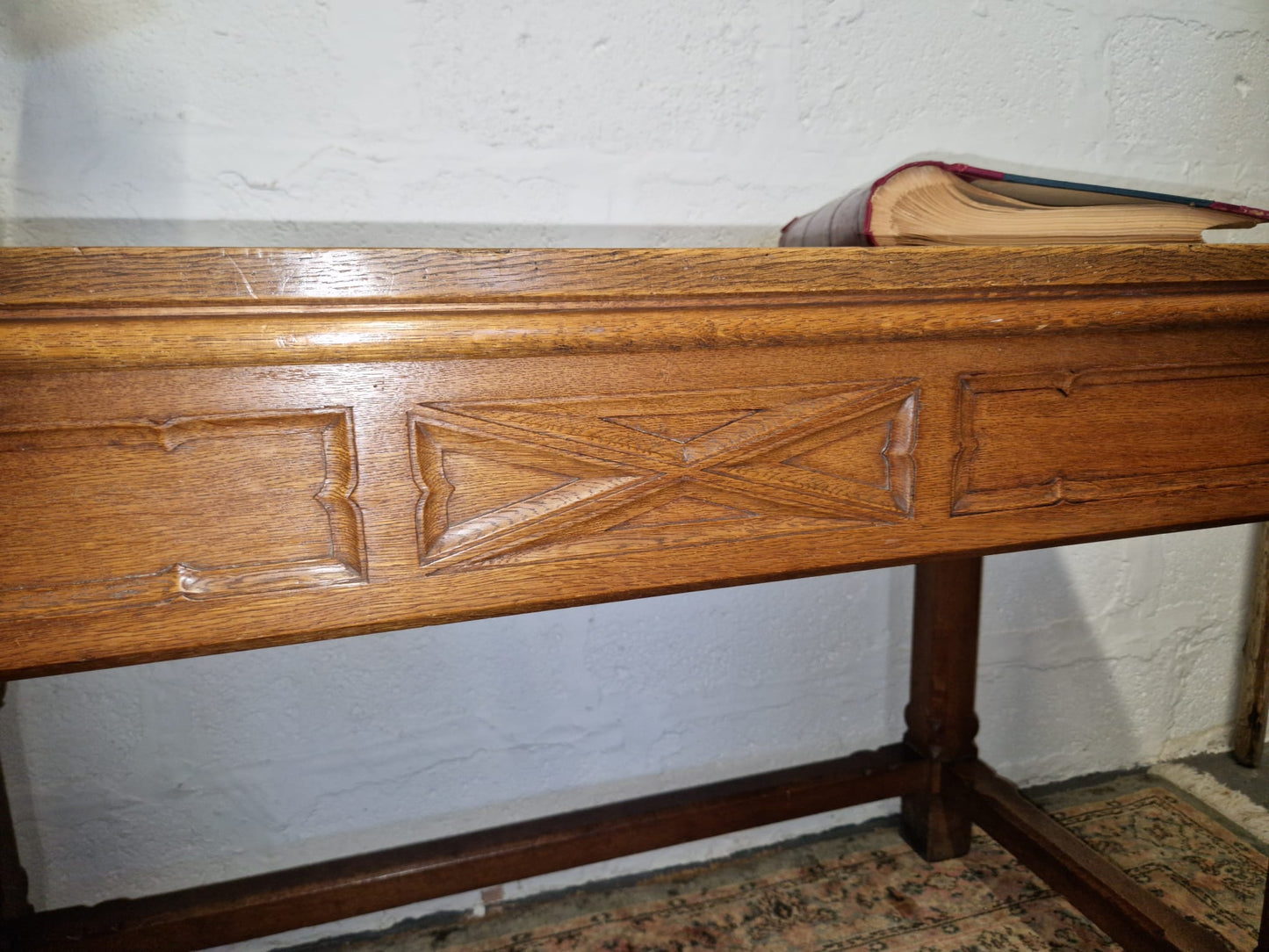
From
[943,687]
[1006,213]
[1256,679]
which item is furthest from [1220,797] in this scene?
[1006,213]

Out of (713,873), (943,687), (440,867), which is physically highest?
(943,687)

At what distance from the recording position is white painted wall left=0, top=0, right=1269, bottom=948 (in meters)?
0.90

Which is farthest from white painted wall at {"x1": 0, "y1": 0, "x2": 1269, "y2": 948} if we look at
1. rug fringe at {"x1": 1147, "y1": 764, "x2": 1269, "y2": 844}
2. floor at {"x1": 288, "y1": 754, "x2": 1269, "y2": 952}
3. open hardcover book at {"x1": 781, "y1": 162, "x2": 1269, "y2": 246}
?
open hardcover book at {"x1": 781, "y1": 162, "x2": 1269, "y2": 246}

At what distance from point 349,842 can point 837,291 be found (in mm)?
1053

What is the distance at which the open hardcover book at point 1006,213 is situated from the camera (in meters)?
0.57

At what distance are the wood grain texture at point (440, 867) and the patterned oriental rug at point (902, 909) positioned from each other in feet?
0.48

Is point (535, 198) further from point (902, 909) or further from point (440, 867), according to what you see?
point (902, 909)

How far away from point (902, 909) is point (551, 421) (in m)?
1.06

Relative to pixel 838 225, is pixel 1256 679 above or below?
below

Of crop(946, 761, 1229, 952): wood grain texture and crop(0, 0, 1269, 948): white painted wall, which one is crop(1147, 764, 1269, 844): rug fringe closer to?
crop(0, 0, 1269, 948): white painted wall

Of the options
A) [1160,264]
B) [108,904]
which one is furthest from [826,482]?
[108,904]

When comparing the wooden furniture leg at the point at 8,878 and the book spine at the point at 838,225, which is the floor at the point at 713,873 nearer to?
the wooden furniture leg at the point at 8,878

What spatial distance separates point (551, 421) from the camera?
1.60ft

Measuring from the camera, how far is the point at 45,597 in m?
0.43
